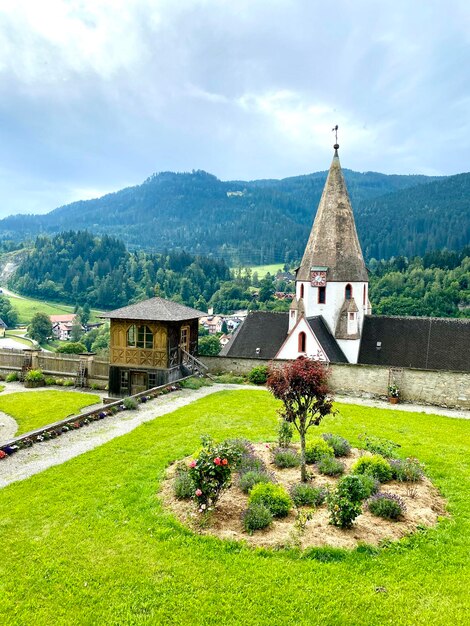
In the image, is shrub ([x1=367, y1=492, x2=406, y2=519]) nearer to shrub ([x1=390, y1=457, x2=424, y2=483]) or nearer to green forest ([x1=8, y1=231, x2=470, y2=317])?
shrub ([x1=390, y1=457, x2=424, y2=483])

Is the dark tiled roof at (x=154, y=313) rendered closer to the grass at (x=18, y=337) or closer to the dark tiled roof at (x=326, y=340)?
the dark tiled roof at (x=326, y=340)

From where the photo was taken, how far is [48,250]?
191625mm

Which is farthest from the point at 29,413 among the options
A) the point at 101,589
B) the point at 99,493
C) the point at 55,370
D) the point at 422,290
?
the point at 422,290

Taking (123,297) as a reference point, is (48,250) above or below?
above

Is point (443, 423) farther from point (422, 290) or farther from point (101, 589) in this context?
point (422, 290)

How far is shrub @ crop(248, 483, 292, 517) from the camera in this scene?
403 inches

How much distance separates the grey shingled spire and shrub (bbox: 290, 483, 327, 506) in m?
23.5

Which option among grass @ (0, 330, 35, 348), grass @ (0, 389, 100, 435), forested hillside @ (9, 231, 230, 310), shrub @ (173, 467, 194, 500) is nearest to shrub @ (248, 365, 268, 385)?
grass @ (0, 389, 100, 435)

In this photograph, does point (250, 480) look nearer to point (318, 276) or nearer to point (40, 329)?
point (318, 276)

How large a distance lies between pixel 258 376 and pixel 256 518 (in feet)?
59.9

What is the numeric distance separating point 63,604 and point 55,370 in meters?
27.5

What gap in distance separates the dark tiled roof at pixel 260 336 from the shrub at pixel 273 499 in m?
22.1

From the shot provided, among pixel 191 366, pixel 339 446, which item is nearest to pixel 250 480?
pixel 339 446

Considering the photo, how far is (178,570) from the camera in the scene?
8297mm
